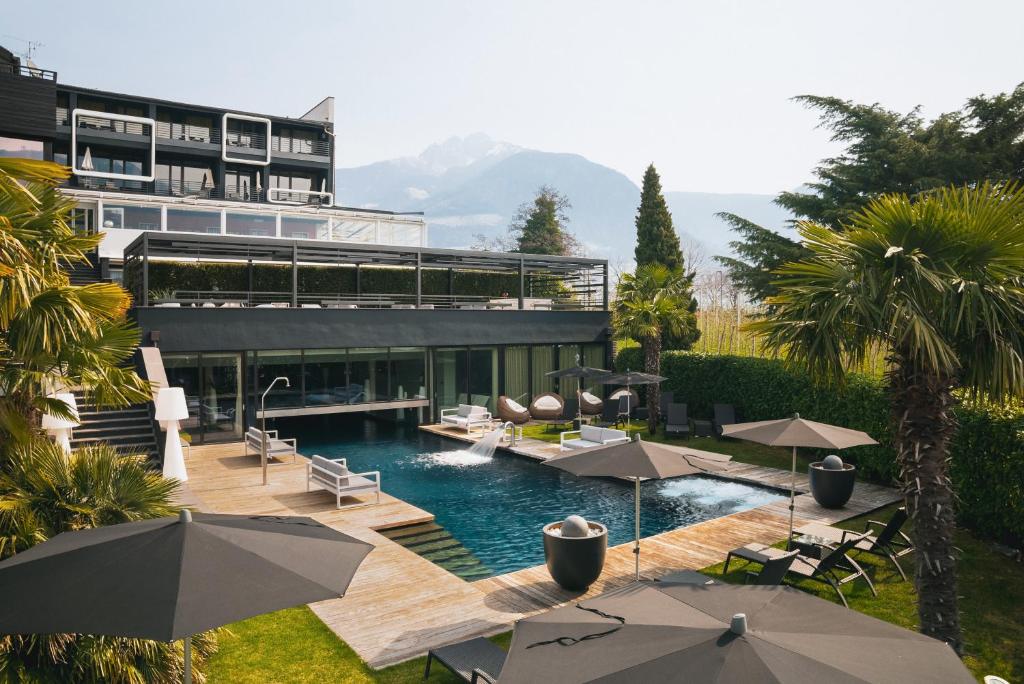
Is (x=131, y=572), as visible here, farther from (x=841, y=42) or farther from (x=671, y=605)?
(x=841, y=42)

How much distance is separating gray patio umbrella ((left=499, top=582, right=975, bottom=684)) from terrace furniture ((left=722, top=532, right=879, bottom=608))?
5005 mm

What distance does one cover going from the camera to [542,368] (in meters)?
25.4

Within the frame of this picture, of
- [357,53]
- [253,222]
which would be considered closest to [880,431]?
[357,53]

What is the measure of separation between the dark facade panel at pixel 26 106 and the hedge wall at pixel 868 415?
711 inches

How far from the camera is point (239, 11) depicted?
1560cm

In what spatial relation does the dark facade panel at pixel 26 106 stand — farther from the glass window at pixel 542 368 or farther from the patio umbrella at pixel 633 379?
the glass window at pixel 542 368

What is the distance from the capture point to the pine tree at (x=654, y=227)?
32.2 m

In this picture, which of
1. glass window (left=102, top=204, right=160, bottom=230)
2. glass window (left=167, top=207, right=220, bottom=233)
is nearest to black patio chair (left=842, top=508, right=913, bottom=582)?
glass window (left=167, top=207, right=220, bottom=233)

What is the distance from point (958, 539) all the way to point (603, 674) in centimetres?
987

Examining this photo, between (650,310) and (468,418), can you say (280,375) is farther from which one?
(650,310)

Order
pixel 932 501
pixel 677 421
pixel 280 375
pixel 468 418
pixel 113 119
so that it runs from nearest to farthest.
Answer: pixel 932 501, pixel 677 421, pixel 280 375, pixel 468 418, pixel 113 119

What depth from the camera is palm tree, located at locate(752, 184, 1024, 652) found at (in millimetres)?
6262

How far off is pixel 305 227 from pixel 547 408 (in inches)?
1044

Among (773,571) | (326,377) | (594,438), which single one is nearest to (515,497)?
(594,438)
